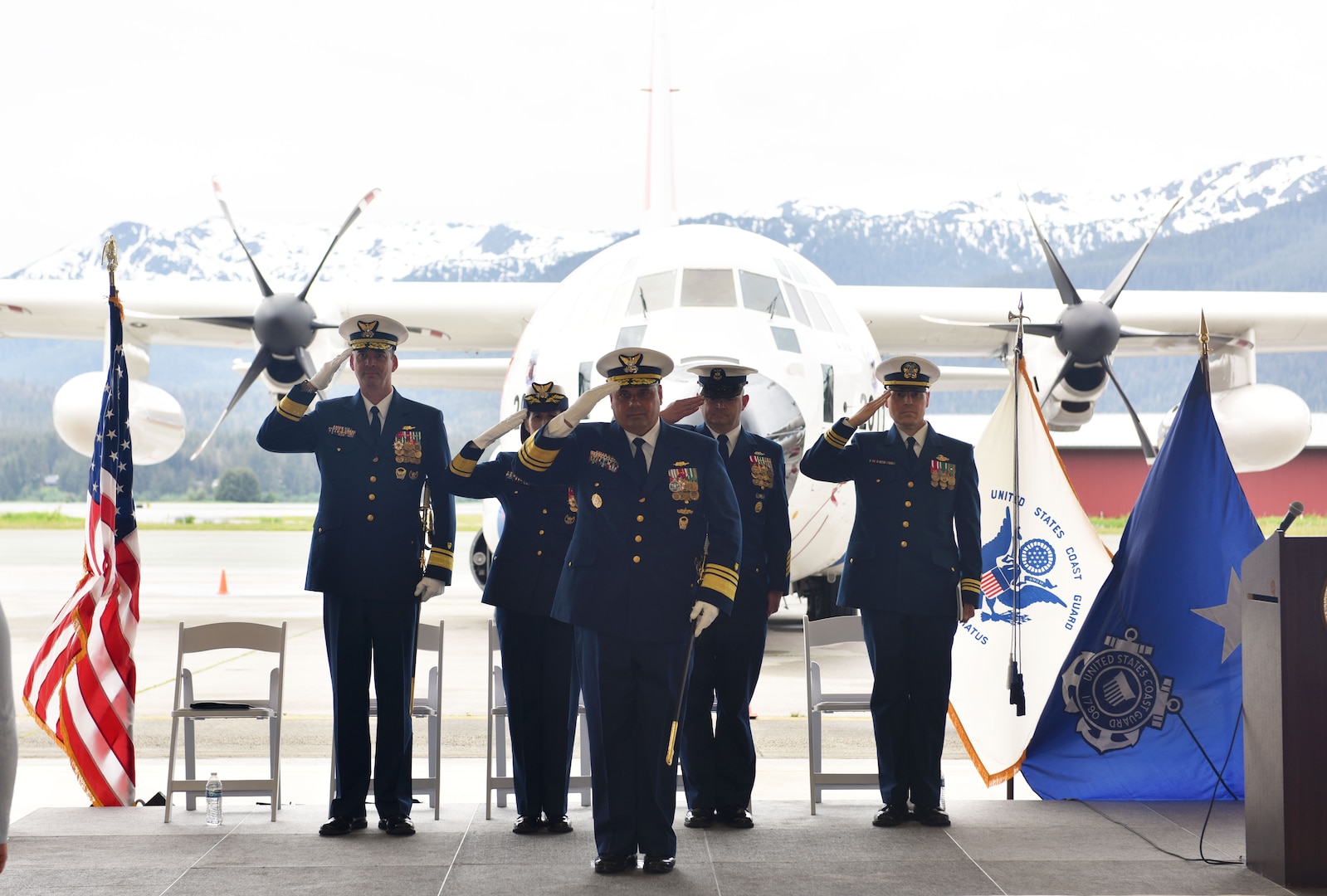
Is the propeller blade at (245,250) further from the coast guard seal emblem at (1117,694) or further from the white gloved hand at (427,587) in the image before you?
the coast guard seal emblem at (1117,694)

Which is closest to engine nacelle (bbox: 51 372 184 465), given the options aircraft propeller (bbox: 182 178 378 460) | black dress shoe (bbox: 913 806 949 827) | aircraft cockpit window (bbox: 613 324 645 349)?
aircraft propeller (bbox: 182 178 378 460)

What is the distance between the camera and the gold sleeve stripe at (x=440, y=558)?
473 cm

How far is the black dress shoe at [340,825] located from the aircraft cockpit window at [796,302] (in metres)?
A: 4.11

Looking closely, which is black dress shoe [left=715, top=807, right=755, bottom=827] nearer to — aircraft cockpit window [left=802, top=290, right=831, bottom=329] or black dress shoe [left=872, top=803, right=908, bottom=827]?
black dress shoe [left=872, top=803, right=908, bottom=827]

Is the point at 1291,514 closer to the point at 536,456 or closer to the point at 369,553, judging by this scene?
the point at 536,456

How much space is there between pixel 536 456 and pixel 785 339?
3.31 metres

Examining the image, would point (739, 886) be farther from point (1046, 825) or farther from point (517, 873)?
point (1046, 825)

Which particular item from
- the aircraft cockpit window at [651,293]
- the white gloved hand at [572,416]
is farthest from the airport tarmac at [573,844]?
the aircraft cockpit window at [651,293]

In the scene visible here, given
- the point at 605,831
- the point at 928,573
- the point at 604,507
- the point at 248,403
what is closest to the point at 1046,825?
the point at 928,573

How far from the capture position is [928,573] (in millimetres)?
4949

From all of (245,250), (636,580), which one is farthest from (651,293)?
(245,250)

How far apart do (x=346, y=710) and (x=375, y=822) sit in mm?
513

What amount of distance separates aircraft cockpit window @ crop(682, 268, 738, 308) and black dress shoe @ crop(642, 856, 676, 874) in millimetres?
3843

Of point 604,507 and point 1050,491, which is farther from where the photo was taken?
point 1050,491
